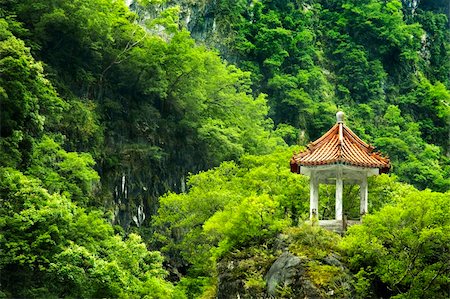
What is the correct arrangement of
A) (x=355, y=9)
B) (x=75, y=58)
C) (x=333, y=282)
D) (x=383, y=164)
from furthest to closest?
(x=355, y=9)
(x=75, y=58)
(x=383, y=164)
(x=333, y=282)

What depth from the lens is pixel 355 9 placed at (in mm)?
56750

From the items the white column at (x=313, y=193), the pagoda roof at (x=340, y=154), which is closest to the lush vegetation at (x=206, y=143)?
the white column at (x=313, y=193)

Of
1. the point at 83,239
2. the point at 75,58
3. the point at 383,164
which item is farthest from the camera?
the point at 75,58

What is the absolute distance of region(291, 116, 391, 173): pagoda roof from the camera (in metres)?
18.9

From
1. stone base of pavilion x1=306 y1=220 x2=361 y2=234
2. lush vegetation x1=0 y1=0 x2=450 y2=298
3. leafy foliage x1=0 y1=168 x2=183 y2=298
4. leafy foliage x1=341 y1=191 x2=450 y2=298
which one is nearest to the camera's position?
leafy foliage x1=341 y1=191 x2=450 y2=298

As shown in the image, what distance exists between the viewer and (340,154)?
18938 mm

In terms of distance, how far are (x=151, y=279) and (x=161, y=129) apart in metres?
12.0

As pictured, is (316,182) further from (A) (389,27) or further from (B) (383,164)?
(A) (389,27)

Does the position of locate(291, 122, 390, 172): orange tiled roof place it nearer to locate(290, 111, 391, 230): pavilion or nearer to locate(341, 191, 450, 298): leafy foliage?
locate(290, 111, 391, 230): pavilion

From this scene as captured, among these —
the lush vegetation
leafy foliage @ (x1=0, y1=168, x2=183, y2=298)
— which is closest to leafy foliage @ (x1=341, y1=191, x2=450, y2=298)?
the lush vegetation

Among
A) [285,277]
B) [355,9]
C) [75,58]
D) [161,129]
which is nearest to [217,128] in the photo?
[161,129]

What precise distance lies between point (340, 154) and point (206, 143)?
1596 centimetres

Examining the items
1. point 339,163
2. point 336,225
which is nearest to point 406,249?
point 336,225

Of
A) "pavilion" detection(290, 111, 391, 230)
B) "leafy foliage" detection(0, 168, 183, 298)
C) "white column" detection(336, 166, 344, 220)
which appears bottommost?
"leafy foliage" detection(0, 168, 183, 298)
